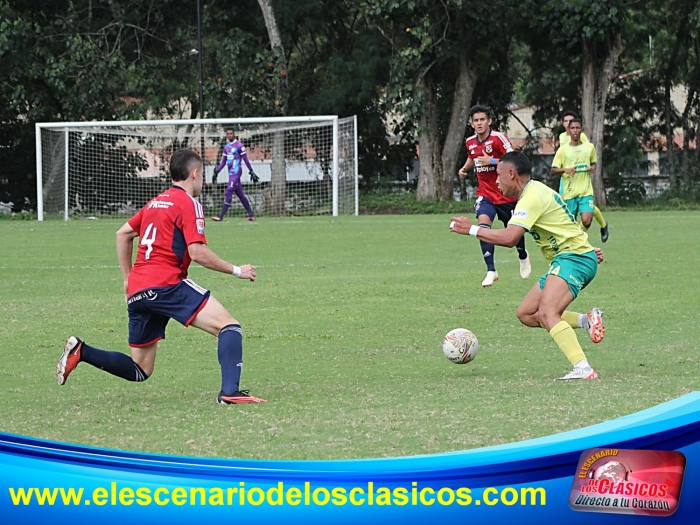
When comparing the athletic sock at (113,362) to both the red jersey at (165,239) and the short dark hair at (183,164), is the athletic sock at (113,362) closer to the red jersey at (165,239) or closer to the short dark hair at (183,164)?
the red jersey at (165,239)

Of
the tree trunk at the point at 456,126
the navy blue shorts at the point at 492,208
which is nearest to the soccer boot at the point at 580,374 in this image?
the navy blue shorts at the point at 492,208

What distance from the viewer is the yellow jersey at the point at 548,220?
7324mm

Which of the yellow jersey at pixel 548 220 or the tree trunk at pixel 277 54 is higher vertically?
the tree trunk at pixel 277 54

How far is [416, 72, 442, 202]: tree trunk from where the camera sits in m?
33.8

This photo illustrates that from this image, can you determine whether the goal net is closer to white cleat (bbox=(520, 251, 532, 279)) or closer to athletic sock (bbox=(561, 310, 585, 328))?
white cleat (bbox=(520, 251, 532, 279))

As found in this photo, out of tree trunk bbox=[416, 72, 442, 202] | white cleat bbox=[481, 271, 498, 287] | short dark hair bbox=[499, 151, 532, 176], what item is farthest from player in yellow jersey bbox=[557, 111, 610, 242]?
tree trunk bbox=[416, 72, 442, 202]

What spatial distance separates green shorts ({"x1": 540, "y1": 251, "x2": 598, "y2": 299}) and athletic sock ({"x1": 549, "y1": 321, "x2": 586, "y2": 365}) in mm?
323

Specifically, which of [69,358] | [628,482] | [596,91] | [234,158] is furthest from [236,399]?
[596,91]

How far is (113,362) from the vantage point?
6727 mm

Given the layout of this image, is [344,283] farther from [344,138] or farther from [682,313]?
[344,138]

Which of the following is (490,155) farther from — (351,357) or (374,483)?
(374,483)

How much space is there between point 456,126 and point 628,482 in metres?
32.4

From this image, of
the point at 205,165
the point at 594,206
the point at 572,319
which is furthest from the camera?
the point at 205,165

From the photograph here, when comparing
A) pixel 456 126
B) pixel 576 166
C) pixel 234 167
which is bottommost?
pixel 576 166
